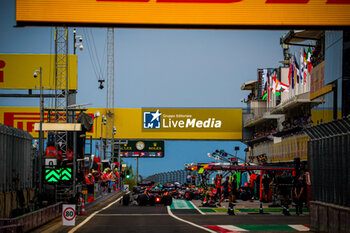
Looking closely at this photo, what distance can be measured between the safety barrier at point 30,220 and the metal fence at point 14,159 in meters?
1.37

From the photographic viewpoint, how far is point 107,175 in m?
72.4

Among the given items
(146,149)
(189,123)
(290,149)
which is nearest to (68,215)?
(290,149)

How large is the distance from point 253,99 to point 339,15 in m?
68.2

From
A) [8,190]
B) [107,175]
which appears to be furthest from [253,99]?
[8,190]

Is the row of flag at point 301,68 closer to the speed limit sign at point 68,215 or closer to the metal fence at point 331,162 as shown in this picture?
the metal fence at point 331,162

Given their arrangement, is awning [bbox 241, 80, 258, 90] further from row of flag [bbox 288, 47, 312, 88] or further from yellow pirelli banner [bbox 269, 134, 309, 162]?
row of flag [bbox 288, 47, 312, 88]

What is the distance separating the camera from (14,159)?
2727 centimetres

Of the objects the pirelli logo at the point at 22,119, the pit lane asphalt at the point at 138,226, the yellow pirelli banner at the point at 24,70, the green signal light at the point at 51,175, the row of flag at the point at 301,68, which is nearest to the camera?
the pit lane asphalt at the point at 138,226

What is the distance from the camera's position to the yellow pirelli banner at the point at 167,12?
18.4 metres

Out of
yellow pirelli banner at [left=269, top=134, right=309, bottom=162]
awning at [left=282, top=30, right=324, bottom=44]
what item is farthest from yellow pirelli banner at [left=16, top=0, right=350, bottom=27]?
yellow pirelli banner at [left=269, top=134, right=309, bottom=162]

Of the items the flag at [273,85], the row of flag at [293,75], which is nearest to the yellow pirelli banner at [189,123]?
the row of flag at [293,75]

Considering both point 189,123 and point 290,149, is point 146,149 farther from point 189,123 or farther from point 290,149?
point 290,149

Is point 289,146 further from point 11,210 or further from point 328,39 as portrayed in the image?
point 11,210

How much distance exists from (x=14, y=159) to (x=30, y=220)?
398 cm
